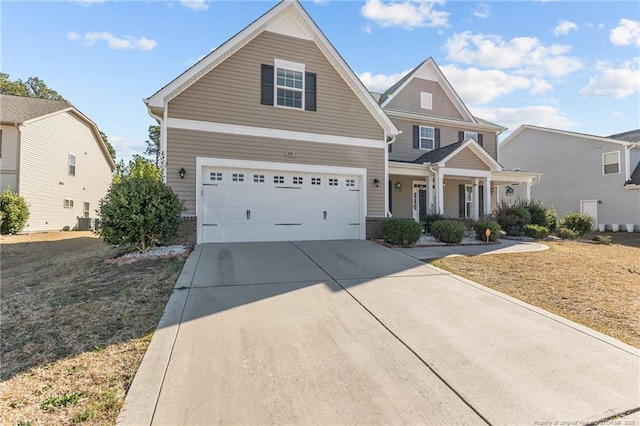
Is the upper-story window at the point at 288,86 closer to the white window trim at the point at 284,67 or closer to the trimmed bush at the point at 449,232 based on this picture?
the white window trim at the point at 284,67

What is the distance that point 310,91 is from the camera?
35.9ft

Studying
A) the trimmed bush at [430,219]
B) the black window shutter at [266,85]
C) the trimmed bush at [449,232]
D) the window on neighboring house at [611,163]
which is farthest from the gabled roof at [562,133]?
the black window shutter at [266,85]

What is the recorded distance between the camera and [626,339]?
141 inches

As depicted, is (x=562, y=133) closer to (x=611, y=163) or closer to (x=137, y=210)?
(x=611, y=163)

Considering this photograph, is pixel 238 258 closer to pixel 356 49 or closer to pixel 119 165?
pixel 119 165

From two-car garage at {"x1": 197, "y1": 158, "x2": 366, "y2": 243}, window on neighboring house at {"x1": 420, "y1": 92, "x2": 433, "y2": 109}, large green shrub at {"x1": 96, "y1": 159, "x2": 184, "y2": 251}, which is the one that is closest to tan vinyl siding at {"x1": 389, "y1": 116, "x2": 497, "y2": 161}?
window on neighboring house at {"x1": 420, "y1": 92, "x2": 433, "y2": 109}

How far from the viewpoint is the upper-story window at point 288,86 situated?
34.3ft

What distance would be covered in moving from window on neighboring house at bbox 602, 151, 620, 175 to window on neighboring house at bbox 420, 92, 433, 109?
40.6 feet

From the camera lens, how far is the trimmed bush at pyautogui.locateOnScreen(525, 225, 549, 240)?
13141 millimetres

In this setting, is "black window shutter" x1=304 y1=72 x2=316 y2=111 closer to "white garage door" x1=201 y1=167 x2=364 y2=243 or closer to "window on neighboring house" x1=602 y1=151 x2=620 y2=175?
"white garage door" x1=201 y1=167 x2=364 y2=243

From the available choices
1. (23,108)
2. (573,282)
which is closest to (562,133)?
(573,282)

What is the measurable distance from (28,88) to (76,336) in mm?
45836

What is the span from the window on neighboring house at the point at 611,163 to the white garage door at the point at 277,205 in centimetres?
1857

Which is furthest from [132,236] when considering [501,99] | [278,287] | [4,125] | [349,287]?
[501,99]
